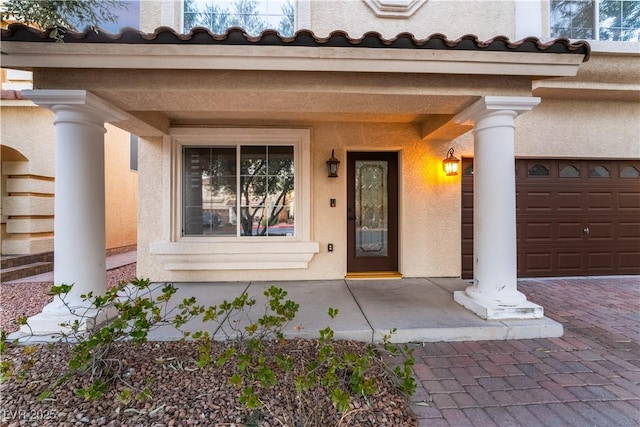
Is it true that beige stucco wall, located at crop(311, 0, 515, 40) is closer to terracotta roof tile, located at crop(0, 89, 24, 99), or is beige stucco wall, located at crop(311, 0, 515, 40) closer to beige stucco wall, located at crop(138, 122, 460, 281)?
beige stucco wall, located at crop(138, 122, 460, 281)

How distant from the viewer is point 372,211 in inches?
227

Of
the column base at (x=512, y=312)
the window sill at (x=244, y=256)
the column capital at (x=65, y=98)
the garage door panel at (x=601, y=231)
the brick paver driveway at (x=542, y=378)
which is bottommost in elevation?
the brick paver driveway at (x=542, y=378)

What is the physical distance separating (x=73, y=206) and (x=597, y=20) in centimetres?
880

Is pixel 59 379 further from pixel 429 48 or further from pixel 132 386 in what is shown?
pixel 429 48

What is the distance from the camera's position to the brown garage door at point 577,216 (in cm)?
579

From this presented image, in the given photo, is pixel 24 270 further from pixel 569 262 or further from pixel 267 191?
pixel 569 262

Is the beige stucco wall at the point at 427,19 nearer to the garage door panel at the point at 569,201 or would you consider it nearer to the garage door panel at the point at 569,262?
the garage door panel at the point at 569,201

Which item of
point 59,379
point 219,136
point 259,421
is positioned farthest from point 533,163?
point 59,379

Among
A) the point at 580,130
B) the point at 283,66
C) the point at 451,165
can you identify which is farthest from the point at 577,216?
the point at 283,66

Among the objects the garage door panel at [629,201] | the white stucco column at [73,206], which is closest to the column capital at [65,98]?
the white stucco column at [73,206]

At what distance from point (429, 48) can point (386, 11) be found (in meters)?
2.54

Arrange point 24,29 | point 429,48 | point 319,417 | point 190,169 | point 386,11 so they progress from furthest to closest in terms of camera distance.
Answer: point 190,169 → point 386,11 → point 429,48 → point 24,29 → point 319,417

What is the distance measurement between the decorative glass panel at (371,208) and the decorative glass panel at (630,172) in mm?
4705

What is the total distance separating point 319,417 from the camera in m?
2.02
